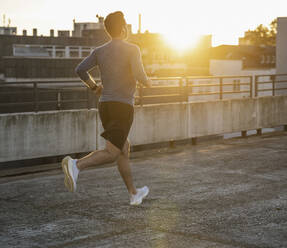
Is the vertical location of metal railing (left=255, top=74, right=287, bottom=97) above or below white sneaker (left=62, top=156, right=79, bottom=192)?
above

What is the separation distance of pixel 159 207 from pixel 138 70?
5.31 feet

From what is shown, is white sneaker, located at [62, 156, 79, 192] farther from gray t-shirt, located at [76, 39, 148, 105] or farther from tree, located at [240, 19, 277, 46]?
tree, located at [240, 19, 277, 46]

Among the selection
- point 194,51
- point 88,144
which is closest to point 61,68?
point 88,144

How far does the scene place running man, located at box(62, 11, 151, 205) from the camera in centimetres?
675

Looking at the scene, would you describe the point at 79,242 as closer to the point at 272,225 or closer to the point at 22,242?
the point at 22,242

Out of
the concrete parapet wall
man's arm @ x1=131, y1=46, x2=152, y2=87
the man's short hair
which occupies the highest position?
the man's short hair

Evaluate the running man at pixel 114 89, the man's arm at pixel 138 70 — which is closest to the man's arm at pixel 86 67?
the running man at pixel 114 89

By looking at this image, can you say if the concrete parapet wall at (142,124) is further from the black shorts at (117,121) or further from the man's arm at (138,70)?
the man's arm at (138,70)

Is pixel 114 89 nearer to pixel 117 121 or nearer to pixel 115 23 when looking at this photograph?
pixel 117 121

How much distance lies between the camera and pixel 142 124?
13258mm

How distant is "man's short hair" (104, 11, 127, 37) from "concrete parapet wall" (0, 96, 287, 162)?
181 inches

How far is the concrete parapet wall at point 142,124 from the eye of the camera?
435 inches

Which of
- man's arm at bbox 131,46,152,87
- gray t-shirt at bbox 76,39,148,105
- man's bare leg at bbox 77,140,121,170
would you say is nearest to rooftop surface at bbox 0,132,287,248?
man's bare leg at bbox 77,140,121,170

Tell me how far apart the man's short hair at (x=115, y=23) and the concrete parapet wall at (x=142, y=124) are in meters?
4.59
